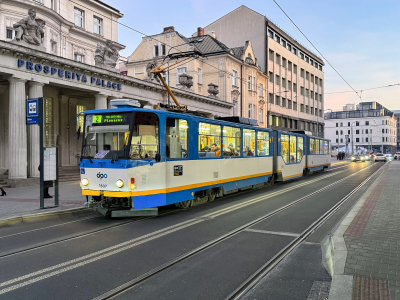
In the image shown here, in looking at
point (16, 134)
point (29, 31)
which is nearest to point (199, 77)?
point (29, 31)

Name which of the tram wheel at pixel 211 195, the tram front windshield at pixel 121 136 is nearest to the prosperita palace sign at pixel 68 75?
the tram front windshield at pixel 121 136

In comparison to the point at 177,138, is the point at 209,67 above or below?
above

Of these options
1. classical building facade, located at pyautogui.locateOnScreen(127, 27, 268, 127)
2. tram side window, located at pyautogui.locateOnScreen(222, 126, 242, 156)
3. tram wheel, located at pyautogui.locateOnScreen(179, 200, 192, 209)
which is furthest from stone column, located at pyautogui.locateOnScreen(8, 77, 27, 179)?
classical building facade, located at pyautogui.locateOnScreen(127, 27, 268, 127)

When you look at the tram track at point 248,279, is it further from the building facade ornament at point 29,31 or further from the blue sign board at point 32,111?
the building facade ornament at point 29,31

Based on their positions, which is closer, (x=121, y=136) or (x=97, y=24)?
(x=121, y=136)

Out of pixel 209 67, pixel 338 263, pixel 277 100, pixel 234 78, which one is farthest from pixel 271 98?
pixel 338 263

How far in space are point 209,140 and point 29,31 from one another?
11435 mm

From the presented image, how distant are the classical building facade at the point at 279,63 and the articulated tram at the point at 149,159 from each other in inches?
1245

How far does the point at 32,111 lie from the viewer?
10953mm

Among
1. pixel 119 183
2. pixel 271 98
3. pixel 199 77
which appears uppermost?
pixel 199 77

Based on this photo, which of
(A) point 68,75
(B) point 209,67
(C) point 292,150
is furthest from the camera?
(B) point 209,67

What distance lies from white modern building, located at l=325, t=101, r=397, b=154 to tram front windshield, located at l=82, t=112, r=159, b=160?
109998mm

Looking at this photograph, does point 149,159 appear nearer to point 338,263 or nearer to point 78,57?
point 338,263

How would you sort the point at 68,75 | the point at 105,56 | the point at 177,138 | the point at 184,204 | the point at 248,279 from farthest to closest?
the point at 105,56 < the point at 68,75 < the point at 184,204 < the point at 177,138 < the point at 248,279
